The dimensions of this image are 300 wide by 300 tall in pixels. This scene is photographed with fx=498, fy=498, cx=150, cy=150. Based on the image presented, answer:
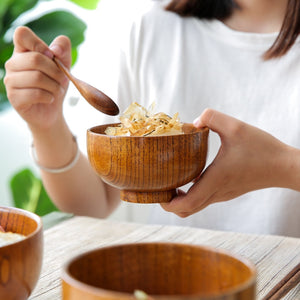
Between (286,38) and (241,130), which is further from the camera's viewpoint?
(286,38)

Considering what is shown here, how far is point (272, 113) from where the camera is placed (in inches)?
49.5

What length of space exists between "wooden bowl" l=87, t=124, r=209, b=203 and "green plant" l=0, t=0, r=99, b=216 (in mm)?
1371

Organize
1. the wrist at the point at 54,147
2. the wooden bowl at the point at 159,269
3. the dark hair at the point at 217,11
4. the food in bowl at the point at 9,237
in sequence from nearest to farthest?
the wooden bowl at the point at 159,269 < the food in bowl at the point at 9,237 < the wrist at the point at 54,147 < the dark hair at the point at 217,11

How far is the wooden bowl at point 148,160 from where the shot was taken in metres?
0.65

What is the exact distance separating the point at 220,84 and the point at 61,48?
493 millimetres

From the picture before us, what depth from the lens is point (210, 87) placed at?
1313mm


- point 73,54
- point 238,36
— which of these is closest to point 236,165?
point 238,36

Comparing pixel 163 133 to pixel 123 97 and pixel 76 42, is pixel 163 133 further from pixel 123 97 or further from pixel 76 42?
pixel 76 42

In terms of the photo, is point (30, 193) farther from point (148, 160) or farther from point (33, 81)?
point (148, 160)

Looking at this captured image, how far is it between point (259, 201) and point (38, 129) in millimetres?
585

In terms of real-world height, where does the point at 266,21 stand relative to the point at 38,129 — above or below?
above

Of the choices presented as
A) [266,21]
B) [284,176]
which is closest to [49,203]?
[266,21]

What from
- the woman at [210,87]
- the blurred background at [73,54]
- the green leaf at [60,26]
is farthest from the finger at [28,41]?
the green leaf at [60,26]

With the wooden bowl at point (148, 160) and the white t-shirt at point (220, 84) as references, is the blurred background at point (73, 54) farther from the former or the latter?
the wooden bowl at point (148, 160)
